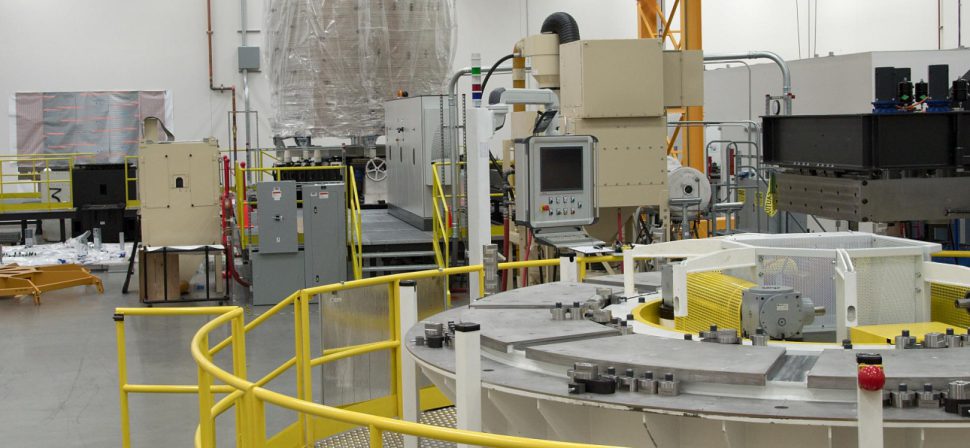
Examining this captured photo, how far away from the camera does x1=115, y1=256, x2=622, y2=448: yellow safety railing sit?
132 inches

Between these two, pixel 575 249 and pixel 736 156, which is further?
pixel 736 156

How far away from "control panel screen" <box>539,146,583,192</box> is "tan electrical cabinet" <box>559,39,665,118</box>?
6.39 feet

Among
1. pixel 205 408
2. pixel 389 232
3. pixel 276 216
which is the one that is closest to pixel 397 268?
pixel 389 232

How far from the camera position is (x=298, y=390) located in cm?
641

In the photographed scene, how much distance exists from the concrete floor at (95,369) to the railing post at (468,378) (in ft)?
12.1

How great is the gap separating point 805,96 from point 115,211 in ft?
37.0

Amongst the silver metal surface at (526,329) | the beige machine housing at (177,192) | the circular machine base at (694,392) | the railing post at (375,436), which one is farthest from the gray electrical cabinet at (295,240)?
the railing post at (375,436)

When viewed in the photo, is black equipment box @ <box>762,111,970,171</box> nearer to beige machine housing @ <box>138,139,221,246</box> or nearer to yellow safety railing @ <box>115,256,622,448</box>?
yellow safety railing @ <box>115,256,622,448</box>

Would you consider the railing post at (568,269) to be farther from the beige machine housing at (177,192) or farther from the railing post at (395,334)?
the beige machine housing at (177,192)

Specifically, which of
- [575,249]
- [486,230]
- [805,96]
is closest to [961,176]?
[575,249]

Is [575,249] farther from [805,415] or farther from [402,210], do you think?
[402,210]

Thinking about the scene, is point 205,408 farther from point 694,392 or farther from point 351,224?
point 351,224

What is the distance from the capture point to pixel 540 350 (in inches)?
185

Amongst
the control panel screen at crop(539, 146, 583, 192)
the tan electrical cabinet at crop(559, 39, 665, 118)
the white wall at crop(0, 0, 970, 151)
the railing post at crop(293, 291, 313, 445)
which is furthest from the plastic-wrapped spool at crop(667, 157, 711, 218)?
the white wall at crop(0, 0, 970, 151)
